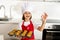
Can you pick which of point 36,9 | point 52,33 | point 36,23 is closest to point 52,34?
point 52,33

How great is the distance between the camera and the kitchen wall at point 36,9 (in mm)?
2012

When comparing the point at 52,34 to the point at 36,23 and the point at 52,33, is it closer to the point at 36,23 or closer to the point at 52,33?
the point at 52,33

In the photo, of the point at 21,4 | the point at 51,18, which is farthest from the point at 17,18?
the point at 51,18

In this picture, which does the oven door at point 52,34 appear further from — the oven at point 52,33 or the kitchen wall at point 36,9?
the kitchen wall at point 36,9

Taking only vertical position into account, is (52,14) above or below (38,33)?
above

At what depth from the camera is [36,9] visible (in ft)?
6.68

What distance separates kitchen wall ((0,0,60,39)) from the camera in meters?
2.01

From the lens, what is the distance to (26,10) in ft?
5.78

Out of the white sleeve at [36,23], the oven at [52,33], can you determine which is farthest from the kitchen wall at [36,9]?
the oven at [52,33]

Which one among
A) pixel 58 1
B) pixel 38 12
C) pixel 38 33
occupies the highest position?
pixel 58 1

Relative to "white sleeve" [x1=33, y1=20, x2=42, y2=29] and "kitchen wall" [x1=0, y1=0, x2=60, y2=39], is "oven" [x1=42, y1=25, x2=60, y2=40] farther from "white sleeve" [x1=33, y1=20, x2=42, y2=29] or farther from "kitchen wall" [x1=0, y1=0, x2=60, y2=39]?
"kitchen wall" [x1=0, y1=0, x2=60, y2=39]

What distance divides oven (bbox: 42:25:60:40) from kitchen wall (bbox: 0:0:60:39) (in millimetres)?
217

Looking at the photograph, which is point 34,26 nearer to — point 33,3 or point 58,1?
point 33,3

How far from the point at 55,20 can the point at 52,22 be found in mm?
86
